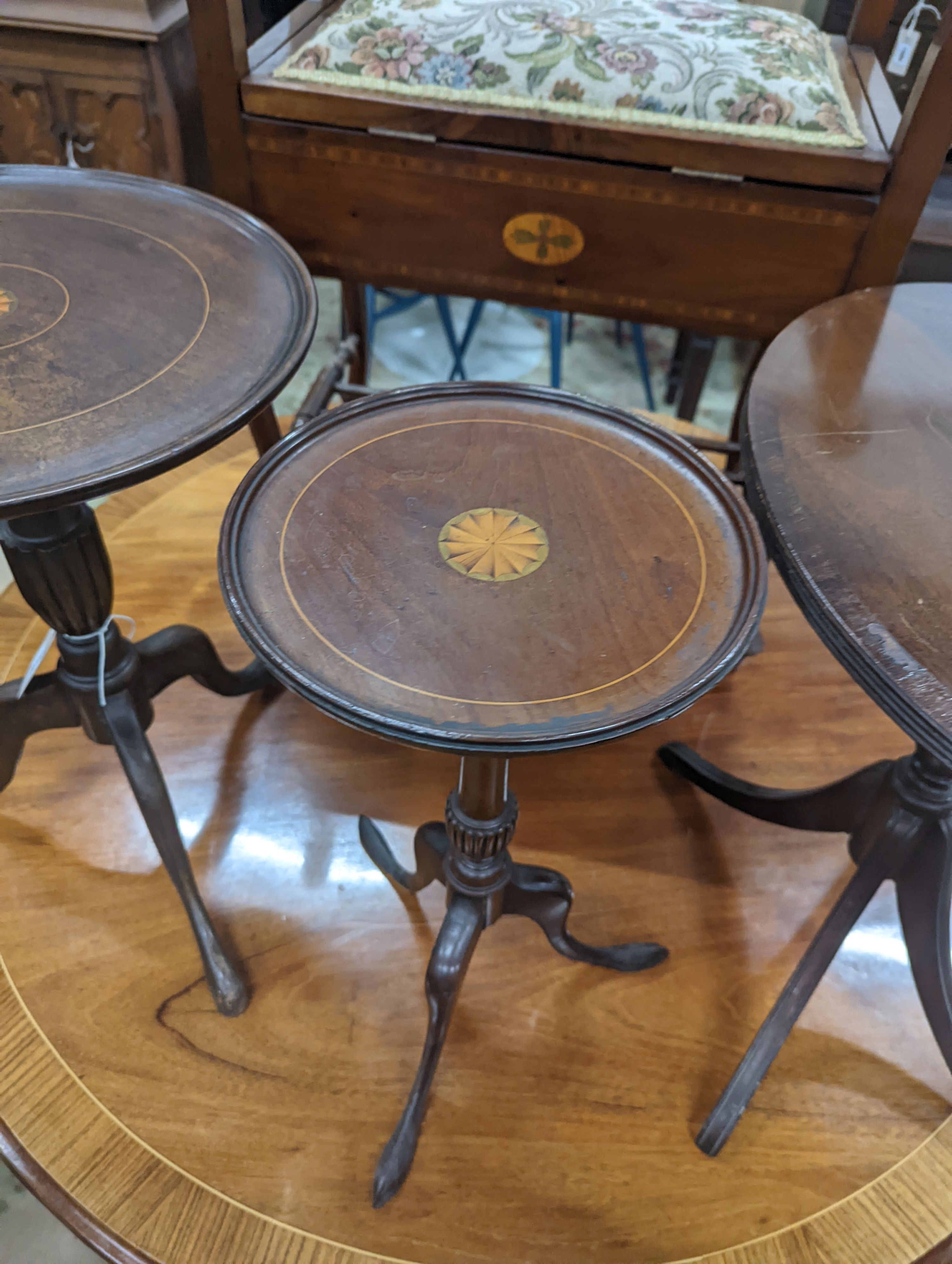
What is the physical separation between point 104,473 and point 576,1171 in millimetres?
906

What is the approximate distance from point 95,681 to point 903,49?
1.57 meters

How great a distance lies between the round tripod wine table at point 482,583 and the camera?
68 cm

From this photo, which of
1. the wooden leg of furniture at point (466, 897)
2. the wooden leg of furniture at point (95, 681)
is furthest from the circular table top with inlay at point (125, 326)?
the wooden leg of furniture at point (466, 897)

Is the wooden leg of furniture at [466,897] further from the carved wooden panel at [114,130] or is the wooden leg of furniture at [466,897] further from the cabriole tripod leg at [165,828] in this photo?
the carved wooden panel at [114,130]

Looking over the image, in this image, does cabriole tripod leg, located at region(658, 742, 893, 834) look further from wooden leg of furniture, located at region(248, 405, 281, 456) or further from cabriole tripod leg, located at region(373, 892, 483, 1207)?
wooden leg of furniture, located at region(248, 405, 281, 456)

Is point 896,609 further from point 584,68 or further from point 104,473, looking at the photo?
point 584,68

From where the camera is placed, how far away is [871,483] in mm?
857

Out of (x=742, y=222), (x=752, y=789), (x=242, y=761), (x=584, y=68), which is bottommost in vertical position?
(x=242, y=761)

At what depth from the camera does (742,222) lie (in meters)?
1.33

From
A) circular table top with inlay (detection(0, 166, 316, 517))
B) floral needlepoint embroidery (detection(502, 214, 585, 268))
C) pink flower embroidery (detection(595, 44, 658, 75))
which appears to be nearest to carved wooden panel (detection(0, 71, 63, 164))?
circular table top with inlay (detection(0, 166, 316, 517))

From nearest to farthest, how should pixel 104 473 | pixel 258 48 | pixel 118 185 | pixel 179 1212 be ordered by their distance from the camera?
pixel 104 473 < pixel 179 1212 < pixel 118 185 < pixel 258 48

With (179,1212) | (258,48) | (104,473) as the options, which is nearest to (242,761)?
(179,1212)

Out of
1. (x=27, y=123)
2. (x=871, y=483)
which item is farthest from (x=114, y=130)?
(x=871, y=483)

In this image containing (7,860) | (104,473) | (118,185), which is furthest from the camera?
(7,860)
